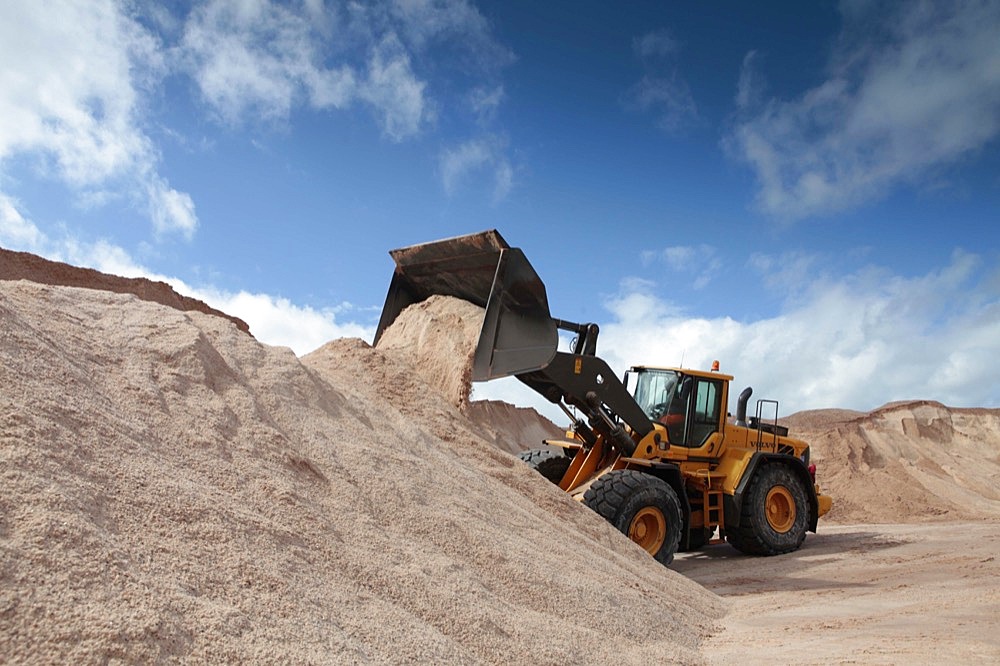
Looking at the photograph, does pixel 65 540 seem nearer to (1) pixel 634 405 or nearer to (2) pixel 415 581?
(2) pixel 415 581

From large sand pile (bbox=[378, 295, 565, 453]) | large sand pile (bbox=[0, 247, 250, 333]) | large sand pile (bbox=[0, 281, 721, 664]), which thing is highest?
large sand pile (bbox=[0, 247, 250, 333])

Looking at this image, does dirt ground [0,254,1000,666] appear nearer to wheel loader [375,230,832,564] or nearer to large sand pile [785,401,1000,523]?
wheel loader [375,230,832,564]

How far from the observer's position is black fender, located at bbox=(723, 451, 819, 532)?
10047 mm

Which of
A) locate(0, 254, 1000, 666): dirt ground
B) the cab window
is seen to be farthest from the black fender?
locate(0, 254, 1000, 666): dirt ground

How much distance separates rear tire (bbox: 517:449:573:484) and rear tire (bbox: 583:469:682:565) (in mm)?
1442

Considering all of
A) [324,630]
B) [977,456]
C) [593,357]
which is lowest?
[324,630]

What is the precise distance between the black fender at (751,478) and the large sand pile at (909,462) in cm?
870

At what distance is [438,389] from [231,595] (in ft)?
17.7

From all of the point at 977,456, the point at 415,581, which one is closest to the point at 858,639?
the point at 415,581

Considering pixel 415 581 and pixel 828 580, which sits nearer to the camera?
pixel 415 581

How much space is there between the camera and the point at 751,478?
10.2m

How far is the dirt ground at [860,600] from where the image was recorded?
15.7 ft

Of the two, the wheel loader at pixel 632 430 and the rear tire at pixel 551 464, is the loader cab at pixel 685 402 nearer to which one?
the wheel loader at pixel 632 430

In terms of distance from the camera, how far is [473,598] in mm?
4039
